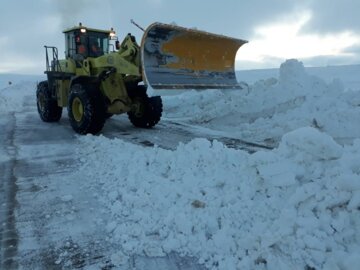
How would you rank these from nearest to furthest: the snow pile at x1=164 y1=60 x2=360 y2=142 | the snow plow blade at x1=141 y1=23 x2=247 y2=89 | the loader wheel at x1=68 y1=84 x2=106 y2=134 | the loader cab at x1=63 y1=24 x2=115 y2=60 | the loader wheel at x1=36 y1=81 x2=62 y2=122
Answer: the snow plow blade at x1=141 y1=23 x2=247 y2=89, the snow pile at x1=164 y1=60 x2=360 y2=142, the loader wheel at x1=68 y1=84 x2=106 y2=134, the loader cab at x1=63 y1=24 x2=115 y2=60, the loader wheel at x1=36 y1=81 x2=62 y2=122

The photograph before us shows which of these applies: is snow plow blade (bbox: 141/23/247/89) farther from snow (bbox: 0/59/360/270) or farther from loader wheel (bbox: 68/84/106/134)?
snow (bbox: 0/59/360/270)

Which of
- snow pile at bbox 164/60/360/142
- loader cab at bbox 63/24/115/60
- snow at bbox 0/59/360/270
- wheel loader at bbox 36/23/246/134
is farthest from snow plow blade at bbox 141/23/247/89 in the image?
loader cab at bbox 63/24/115/60

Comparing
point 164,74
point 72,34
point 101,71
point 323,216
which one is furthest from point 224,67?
point 323,216

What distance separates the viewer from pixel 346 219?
3436 mm

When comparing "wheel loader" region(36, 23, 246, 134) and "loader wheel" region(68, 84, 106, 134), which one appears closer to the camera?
"wheel loader" region(36, 23, 246, 134)

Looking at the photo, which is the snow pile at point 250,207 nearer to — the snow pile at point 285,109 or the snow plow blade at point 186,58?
the snow plow blade at point 186,58

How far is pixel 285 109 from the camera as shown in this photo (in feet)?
32.6

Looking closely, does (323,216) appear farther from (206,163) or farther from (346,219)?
(206,163)

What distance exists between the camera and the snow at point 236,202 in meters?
3.37

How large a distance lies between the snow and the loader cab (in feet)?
14.5

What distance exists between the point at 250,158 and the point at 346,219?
1.42 meters

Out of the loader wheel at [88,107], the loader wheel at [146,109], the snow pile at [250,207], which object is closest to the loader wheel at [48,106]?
the loader wheel at [88,107]

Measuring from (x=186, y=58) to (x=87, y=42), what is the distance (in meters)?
2.85

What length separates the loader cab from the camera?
10.1 m
